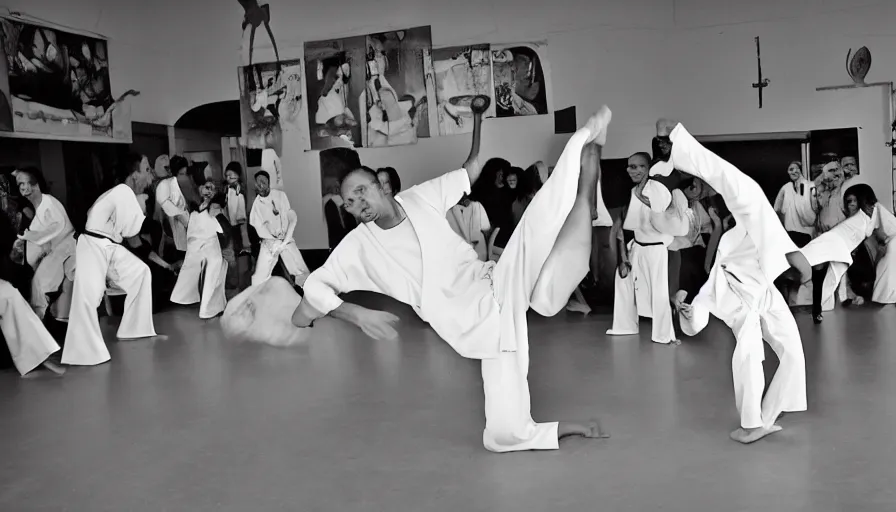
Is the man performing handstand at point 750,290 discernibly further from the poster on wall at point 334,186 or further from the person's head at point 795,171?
the poster on wall at point 334,186

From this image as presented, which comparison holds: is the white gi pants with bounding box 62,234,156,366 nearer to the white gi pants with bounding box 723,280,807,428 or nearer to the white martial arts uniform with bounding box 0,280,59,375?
the white martial arts uniform with bounding box 0,280,59,375

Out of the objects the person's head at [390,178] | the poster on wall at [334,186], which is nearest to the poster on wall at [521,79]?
the person's head at [390,178]

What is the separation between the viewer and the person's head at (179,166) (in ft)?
24.6

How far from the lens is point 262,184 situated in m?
7.57

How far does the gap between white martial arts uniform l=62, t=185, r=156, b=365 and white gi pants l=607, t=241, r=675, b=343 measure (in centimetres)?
370

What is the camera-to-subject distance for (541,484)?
2889 mm

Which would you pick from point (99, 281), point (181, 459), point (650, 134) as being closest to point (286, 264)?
point (99, 281)

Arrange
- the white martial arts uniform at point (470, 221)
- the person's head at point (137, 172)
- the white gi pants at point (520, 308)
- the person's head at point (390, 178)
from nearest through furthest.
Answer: the white gi pants at point (520, 308)
the white martial arts uniform at point (470, 221)
the person's head at point (137, 172)
the person's head at point (390, 178)

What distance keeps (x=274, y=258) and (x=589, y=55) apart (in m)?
3.55

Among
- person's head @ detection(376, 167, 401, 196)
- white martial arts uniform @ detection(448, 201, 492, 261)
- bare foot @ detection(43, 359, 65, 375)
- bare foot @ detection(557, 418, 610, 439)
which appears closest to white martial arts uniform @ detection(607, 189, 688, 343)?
white martial arts uniform @ detection(448, 201, 492, 261)

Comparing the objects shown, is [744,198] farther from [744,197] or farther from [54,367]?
[54,367]

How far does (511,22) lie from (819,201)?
123 inches

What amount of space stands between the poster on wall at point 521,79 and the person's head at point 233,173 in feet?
8.72

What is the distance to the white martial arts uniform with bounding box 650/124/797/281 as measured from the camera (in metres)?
3.08
